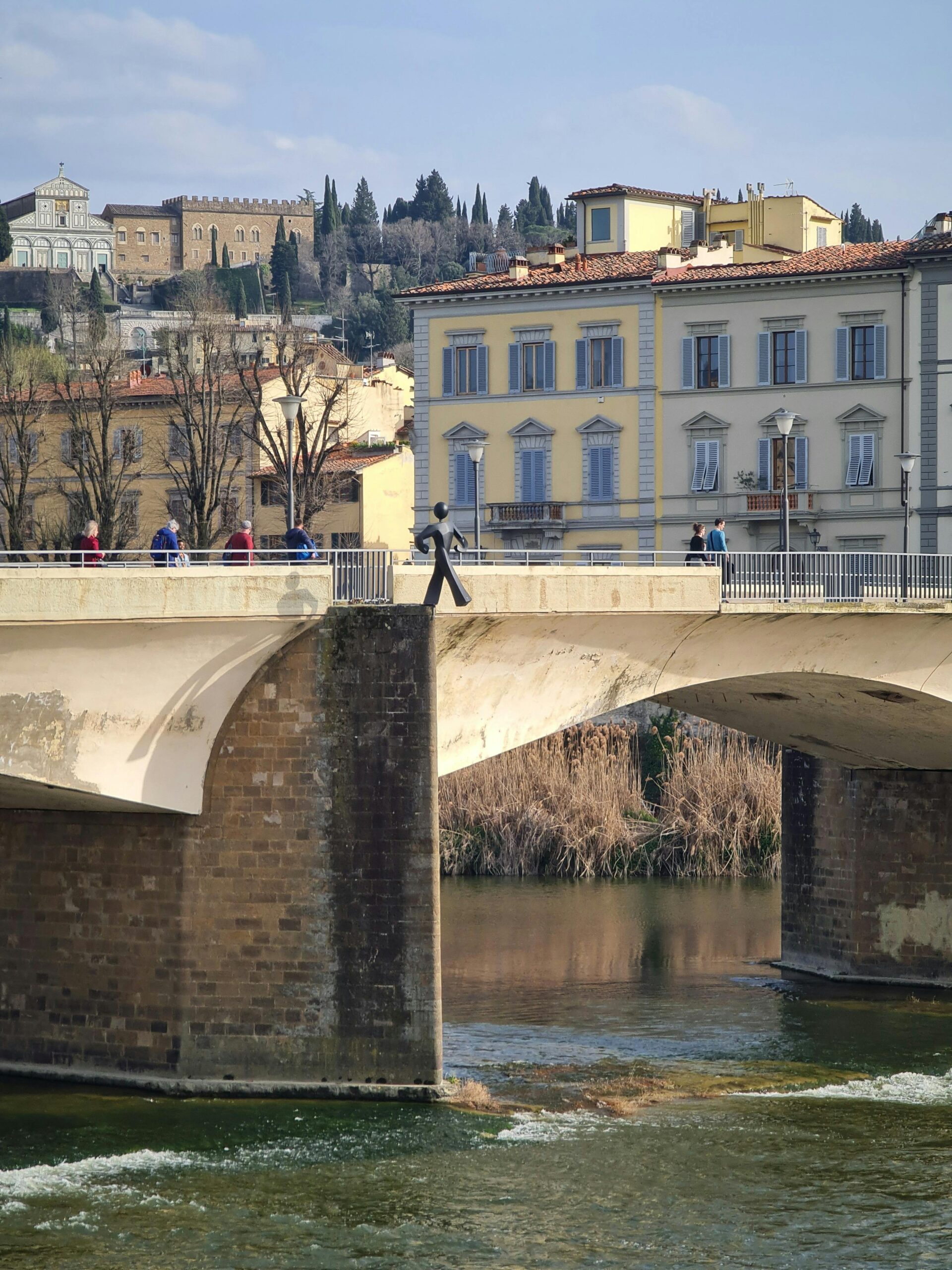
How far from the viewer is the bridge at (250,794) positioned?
66.1 feet

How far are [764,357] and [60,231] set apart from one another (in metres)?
129

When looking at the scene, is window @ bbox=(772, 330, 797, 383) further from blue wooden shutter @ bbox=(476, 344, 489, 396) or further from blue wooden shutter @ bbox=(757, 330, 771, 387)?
blue wooden shutter @ bbox=(476, 344, 489, 396)

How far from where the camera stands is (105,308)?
13888cm

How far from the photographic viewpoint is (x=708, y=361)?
49.0 m

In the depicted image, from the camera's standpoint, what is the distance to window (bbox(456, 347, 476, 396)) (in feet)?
168

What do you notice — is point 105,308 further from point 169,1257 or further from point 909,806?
point 169,1257

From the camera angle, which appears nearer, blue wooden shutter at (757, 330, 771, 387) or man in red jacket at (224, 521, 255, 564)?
man in red jacket at (224, 521, 255, 564)

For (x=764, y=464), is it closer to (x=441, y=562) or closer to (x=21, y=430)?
(x=21, y=430)

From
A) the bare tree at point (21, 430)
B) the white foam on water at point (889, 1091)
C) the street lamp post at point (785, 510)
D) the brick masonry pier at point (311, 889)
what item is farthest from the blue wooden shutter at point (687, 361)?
the brick masonry pier at point (311, 889)

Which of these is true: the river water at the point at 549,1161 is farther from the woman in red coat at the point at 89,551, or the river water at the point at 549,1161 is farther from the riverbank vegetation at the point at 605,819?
the riverbank vegetation at the point at 605,819

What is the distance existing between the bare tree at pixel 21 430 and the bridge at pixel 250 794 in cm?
1961

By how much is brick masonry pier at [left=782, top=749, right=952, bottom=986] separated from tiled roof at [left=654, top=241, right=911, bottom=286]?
61.5 ft

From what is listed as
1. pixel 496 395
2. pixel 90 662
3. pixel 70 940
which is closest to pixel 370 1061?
pixel 70 940

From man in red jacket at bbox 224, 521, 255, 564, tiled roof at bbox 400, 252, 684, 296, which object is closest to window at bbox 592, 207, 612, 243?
tiled roof at bbox 400, 252, 684, 296
